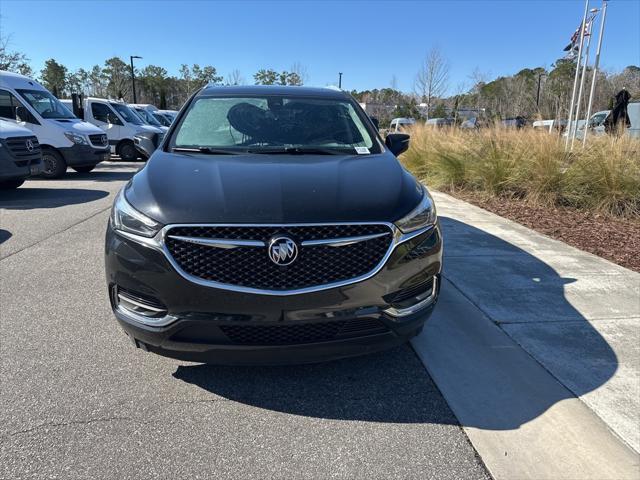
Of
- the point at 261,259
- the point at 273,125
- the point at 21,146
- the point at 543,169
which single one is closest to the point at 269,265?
the point at 261,259

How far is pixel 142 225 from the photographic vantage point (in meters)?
2.42

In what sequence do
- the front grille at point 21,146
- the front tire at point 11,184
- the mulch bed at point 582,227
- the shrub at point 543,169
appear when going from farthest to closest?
the front tire at point 11,184 → the front grille at point 21,146 → the shrub at point 543,169 → the mulch bed at point 582,227

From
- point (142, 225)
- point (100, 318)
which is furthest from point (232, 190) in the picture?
point (100, 318)

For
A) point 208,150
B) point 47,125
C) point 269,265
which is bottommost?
point 269,265

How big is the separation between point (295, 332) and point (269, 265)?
14.8 inches

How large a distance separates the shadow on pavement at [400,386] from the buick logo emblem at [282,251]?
35.0 inches

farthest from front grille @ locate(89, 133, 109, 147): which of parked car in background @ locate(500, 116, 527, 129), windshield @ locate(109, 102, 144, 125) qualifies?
parked car in background @ locate(500, 116, 527, 129)

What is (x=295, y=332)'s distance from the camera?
2365mm

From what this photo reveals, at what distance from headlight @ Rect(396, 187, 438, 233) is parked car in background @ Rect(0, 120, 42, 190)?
8.51 m

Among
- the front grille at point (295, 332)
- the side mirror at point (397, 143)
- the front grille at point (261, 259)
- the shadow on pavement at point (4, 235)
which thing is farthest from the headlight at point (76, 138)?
the front grille at point (295, 332)

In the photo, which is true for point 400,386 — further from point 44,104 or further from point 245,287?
point 44,104

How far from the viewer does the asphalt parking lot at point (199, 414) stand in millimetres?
2166

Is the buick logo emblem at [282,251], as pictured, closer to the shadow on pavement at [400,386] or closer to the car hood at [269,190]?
the car hood at [269,190]

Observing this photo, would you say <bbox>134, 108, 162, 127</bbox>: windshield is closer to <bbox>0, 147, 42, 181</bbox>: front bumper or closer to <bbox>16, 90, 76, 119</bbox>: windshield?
<bbox>16, 90, 76, 119</bbox>: windshield
